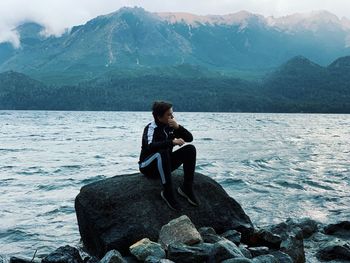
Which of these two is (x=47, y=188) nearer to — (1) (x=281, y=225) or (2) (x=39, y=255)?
(2) (x=39, y=255)

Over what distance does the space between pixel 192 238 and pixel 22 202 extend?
1168 centimetres

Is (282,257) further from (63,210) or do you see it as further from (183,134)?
(63,210)

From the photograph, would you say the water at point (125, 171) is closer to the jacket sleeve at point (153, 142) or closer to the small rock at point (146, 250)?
the small rock at point (146, 250)

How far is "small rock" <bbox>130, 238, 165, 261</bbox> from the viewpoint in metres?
9.98

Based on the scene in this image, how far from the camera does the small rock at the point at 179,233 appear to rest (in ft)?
34.7

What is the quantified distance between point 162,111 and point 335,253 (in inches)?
225

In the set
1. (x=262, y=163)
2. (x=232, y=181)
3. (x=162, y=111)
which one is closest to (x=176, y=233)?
(x=162, y=111)

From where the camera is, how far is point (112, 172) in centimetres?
3020

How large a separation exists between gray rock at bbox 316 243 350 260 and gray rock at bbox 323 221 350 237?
2663mm

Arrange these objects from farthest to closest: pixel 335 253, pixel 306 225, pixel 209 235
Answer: pixel 306 225 → pixel 335 253 → pixel 209 235

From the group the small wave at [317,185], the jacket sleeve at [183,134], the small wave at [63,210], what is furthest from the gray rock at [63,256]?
the small wave at [317,185]

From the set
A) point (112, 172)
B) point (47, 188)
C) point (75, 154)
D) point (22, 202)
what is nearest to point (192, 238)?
point (22, 202)

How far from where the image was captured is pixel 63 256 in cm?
987

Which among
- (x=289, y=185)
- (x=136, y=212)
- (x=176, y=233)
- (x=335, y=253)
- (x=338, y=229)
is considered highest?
(x=136, y=212)
